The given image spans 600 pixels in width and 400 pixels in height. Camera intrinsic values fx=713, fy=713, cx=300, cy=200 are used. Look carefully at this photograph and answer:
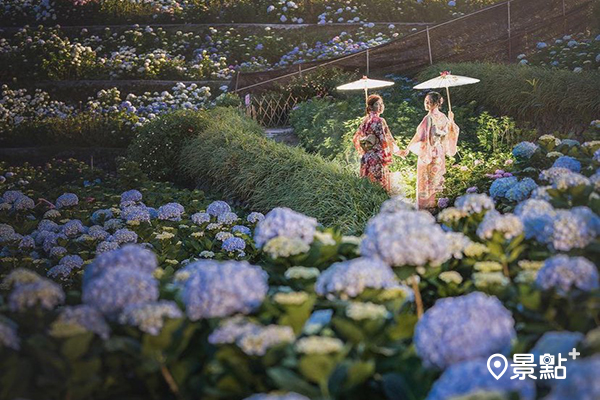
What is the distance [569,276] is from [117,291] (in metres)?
0.79

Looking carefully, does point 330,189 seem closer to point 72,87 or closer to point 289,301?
point 289,301

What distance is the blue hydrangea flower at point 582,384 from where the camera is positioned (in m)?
0.82

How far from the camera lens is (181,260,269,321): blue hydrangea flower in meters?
1.23

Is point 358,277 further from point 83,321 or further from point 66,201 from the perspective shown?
point 66,201

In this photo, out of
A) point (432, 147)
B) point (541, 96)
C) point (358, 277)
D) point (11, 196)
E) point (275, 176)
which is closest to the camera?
point (358, 277)

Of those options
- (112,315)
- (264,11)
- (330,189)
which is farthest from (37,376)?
(264,11)

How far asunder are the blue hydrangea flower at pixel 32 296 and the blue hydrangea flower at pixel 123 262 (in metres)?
0.08

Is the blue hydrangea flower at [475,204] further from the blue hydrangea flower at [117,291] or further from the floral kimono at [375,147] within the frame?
the floral kimono at [375,147]

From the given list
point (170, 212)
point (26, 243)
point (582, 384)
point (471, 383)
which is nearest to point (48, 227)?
point (26, 243)

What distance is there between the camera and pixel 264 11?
1434cm

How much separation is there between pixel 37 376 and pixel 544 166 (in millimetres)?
2825

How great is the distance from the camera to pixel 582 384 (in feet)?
2.72

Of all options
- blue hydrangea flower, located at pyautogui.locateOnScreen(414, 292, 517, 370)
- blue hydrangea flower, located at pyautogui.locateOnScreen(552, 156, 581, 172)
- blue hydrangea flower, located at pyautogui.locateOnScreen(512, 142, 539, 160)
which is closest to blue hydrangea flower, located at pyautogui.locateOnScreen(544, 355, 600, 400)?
blue hydrangea flower, located at pyautogui.locateOnScreen(414, 292, 517, 370)

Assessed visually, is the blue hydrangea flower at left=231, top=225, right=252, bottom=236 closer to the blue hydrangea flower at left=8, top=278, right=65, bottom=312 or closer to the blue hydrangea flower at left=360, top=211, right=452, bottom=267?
the blue hydrangea flower at left=360, top=211, right=452, bottom=267
